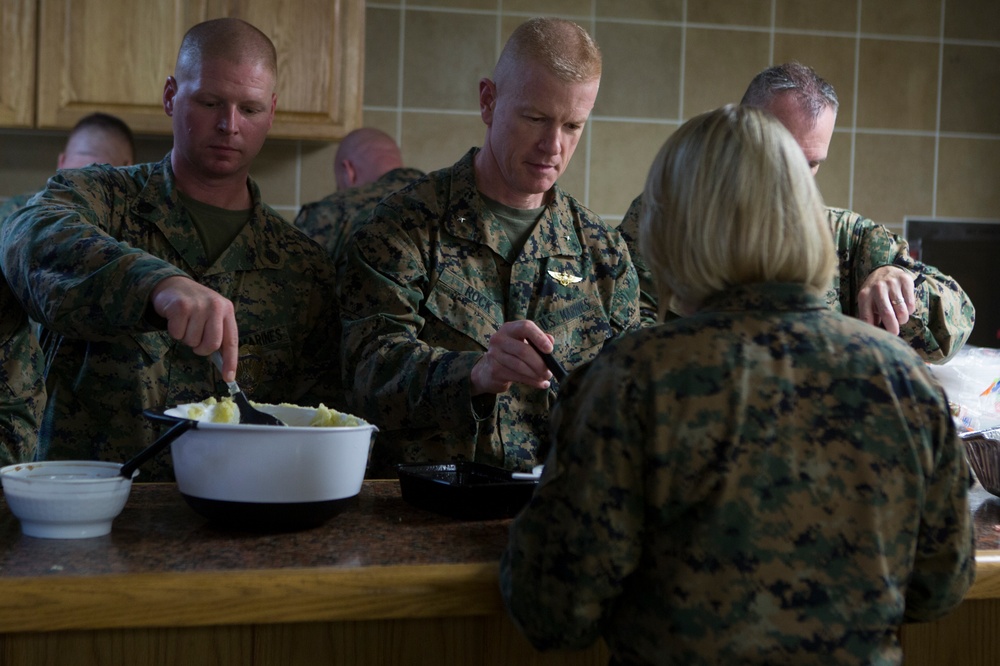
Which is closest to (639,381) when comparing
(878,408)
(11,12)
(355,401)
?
(878,408)

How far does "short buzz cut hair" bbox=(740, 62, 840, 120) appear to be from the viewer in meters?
2.14

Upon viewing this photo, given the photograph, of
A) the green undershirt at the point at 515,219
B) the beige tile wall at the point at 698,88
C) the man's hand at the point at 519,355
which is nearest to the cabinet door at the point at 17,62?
the beige tile wall at the point at 698,88

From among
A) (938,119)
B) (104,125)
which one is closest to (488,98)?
(104,125)

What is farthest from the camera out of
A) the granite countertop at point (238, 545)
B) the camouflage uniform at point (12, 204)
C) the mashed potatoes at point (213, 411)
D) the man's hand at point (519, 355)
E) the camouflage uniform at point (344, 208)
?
the camouflage uniform at point (12, 204)

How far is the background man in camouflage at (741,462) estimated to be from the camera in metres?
0.97

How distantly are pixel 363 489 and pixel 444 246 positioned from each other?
49 cm

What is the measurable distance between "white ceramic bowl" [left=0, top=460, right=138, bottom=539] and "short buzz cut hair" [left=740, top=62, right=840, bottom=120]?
145cm

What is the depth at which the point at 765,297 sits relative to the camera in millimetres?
1026

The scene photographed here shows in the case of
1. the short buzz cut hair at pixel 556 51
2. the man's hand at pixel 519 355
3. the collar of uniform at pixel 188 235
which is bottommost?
the man's hand at pixel 519 355

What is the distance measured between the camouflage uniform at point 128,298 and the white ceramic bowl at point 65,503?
0.34 meters

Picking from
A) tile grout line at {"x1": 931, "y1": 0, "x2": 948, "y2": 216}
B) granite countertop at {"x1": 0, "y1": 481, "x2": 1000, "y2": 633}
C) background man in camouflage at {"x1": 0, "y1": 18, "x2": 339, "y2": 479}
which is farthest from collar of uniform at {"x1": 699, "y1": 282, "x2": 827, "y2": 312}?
tile grout line at {"x1": 931, "y1": 0, "x2": 948, "y2": 216}

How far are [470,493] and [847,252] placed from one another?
124cm

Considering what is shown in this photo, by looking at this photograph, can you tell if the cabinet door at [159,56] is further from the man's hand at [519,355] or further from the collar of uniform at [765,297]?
the collar of uniform at [765,297]

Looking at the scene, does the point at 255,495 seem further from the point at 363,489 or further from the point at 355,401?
the point at 355,401
